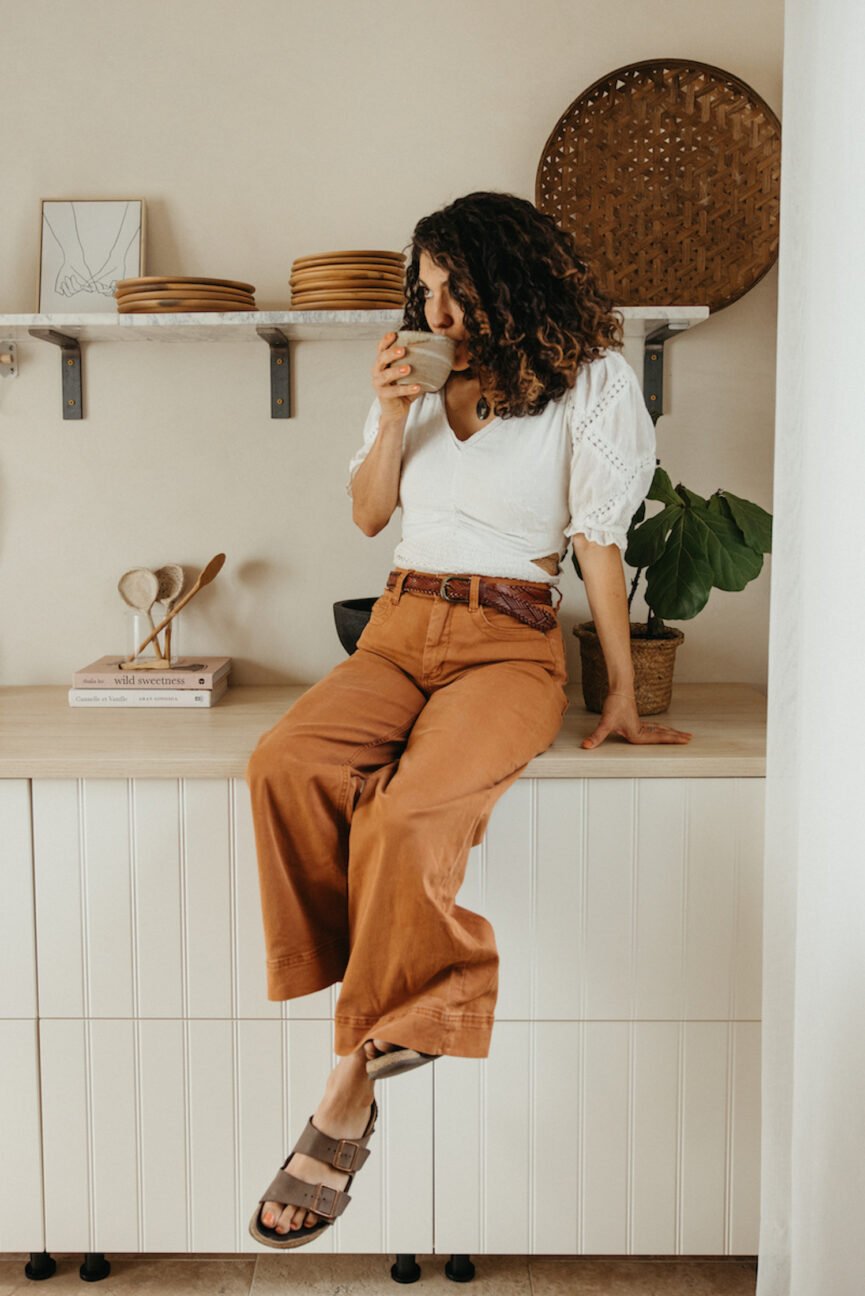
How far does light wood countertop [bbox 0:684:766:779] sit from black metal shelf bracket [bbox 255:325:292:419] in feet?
1.84

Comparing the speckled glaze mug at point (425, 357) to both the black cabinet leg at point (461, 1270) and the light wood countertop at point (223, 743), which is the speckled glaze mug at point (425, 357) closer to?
the light wood countertop at point (223, 743)

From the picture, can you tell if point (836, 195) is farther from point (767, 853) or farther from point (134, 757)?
point (134, 757)

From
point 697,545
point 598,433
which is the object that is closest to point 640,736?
point 697,545

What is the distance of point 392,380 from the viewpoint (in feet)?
5.45

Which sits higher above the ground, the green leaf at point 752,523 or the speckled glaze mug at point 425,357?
the speckled glaze mug at point 425,357

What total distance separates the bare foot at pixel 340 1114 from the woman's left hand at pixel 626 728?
1.87 feet

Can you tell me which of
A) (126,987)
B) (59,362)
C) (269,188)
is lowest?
(126,987)

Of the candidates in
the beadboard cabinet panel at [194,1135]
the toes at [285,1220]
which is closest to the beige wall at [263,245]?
the beadboard cabinet panel at [194,1135]

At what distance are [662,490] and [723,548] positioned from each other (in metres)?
0.14

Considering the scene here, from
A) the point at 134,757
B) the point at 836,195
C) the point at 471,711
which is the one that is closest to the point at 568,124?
the point at 836,195

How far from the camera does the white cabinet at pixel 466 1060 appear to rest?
1677 mm

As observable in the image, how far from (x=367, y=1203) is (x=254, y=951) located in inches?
16.9

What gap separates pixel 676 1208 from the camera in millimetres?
1739

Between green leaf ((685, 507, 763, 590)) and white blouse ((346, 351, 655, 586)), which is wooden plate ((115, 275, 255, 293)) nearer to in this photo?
white blouse ((346, 351, 655, 586))
